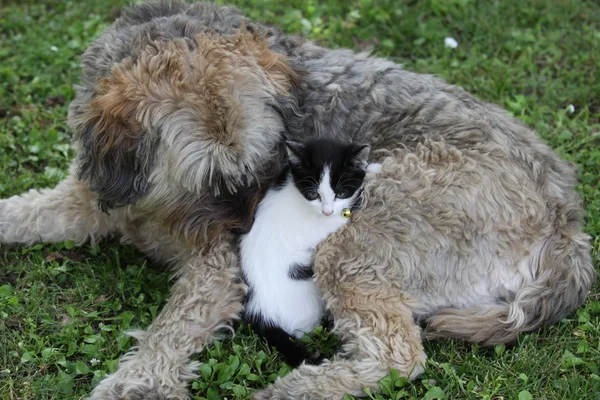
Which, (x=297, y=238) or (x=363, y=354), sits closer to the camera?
(x=363, y=354)

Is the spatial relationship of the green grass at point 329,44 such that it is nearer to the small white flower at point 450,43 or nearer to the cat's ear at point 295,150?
the small white flower at point 450,43

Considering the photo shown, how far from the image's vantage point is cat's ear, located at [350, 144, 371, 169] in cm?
378

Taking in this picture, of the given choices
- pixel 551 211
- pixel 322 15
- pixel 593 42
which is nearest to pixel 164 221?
pixel 551 211

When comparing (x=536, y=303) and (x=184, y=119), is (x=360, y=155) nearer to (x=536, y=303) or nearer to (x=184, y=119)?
(x=184, y=119)

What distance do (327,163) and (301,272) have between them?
56 cm

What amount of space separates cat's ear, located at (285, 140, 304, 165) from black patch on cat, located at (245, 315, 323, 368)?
2.67 ft

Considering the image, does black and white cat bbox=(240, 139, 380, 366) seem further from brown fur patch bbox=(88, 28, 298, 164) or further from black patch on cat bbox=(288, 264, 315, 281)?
brown fur patch bbox=(88, 28, 298, 164)

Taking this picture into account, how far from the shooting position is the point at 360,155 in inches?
151

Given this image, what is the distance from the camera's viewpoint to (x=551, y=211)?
392cm

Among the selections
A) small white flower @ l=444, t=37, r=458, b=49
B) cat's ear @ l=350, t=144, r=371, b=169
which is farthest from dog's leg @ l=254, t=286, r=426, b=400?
small white flower @ l=444, t=37, r=458, b=49

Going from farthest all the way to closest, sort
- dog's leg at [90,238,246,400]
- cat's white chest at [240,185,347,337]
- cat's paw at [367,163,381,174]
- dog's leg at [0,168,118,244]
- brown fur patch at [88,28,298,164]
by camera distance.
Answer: dog's leg at [0,168,118,244] < cat's paw at [367,163,381,174] < cat's white chest at [240,185,347,337] < dog's leg at [90,238,246,400] < brown fur patch at [88,28,298,164]

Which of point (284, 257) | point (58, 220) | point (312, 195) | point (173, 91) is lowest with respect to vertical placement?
point (58, 220)

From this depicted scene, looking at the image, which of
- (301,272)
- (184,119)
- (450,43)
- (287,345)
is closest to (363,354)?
(287,345)

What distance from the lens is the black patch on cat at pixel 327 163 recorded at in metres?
3.78
